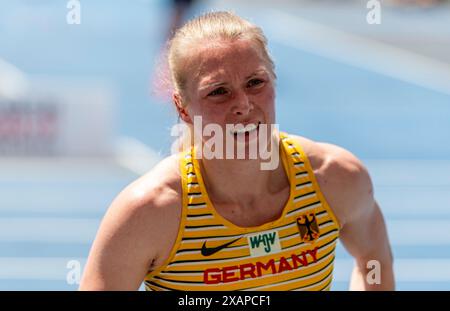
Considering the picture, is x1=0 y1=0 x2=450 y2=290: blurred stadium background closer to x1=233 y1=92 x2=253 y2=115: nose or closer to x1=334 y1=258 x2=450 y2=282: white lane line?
x1=334 y1=258 x2=450 y2=282: white lane line

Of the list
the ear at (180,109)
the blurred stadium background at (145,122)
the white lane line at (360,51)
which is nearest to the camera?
the ear at (180,109)

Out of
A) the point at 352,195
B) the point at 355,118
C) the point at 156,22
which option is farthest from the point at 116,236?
the point at 156,22

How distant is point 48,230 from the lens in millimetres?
9086

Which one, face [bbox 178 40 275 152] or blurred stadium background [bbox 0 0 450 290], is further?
blurred stadium background [bbox 0 0 450 290]

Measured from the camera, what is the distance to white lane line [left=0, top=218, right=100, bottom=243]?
8.77m

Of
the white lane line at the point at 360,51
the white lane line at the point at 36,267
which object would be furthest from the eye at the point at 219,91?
the white lane line at the point at 360,51

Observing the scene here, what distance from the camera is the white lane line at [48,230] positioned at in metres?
8.77

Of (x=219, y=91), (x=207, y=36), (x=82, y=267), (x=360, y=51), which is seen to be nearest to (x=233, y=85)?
(x=219, y=91)

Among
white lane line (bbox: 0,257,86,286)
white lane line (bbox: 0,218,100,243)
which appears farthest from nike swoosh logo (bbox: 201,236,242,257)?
white lane line (bbox: 0,218,100,243)

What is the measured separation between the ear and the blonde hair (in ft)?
0.08

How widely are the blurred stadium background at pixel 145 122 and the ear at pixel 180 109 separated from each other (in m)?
0.20

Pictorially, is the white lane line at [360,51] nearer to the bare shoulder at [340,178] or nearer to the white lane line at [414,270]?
the white lane line at [414,270]

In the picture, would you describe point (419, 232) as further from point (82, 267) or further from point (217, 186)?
point (217, 186)

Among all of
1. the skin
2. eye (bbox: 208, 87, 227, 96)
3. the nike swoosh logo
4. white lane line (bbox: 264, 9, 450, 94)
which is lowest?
the nike swoosh logo
